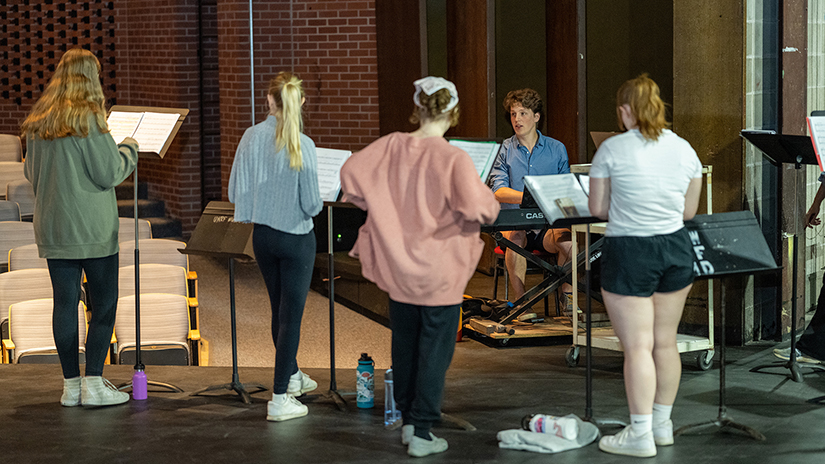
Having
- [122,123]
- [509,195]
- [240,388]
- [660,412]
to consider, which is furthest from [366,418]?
[509,195]

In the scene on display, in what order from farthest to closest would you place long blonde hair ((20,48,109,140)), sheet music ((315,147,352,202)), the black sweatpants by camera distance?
sheet music ((315,147,352,202)) < long blonde hair ((20,48,109,140)) < the black sweatpants

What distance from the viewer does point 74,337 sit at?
4340 millimetres

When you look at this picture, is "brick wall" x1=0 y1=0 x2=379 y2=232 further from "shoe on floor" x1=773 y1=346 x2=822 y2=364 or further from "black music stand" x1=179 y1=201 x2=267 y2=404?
"shoe on floor" x1=773 y1=346 x2=822 y2=364

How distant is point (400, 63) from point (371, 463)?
502 centimetres

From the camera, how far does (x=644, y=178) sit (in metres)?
3.46

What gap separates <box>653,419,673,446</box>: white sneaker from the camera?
3.79m

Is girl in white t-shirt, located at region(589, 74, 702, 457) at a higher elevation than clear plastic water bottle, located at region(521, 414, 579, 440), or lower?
higher

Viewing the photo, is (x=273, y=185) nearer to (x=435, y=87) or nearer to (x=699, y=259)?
(x=435, y=87)

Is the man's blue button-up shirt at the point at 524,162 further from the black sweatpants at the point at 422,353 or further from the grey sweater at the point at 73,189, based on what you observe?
the grey sweater at the point at 73,189

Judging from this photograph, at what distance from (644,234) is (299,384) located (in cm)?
183

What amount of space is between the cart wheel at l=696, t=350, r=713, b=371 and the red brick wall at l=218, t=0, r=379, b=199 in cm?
397

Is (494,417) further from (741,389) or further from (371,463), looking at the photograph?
(741,389)

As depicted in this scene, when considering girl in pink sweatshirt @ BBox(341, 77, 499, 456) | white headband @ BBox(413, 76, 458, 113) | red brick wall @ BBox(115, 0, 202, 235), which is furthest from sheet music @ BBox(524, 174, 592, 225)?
red brick wall @ BBox(115, 0, 202, 235)

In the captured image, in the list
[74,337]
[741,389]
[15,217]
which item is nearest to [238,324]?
[15,217]
